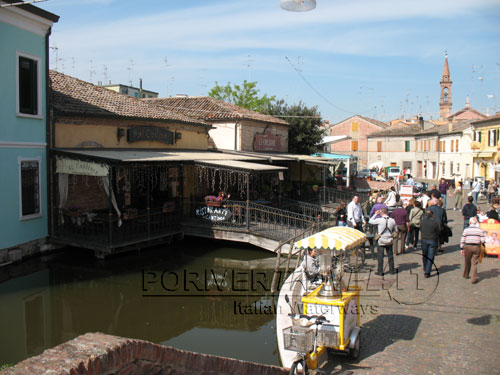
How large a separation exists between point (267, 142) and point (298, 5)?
19.2m

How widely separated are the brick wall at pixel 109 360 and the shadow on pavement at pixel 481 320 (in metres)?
5.57

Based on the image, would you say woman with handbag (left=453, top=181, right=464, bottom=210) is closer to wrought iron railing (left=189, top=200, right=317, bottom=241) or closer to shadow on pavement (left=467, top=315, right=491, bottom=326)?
wrought iron railing (left=189, top=200, right=317, bottom=241)

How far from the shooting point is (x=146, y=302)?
1110 centimetres

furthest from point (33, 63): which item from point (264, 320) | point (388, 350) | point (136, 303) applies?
point (388, 350)

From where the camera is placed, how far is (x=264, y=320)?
33.3ft

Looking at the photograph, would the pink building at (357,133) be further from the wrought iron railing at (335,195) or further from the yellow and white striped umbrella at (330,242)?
the yellow and white striped umbrella at (330,242)

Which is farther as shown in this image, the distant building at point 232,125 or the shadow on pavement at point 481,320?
the distant building at point 232,125

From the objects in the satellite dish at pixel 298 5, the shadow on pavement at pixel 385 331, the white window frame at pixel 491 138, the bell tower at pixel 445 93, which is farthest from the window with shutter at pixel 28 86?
the bell tower at pixel 445 93

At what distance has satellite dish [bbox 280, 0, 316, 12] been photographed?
728cm

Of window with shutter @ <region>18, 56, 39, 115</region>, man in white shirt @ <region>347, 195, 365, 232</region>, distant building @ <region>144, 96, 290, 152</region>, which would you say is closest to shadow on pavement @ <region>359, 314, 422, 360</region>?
man in white shirt @ <region>347, 195, 365, 232</region>

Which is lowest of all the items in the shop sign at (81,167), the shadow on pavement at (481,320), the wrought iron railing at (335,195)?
the shadow on pavement at (481,320)

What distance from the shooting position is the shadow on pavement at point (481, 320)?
7.93 meters

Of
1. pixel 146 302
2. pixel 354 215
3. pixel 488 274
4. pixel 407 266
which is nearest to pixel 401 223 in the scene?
pixel 354 215

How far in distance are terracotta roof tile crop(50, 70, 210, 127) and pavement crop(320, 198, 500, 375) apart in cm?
1038
